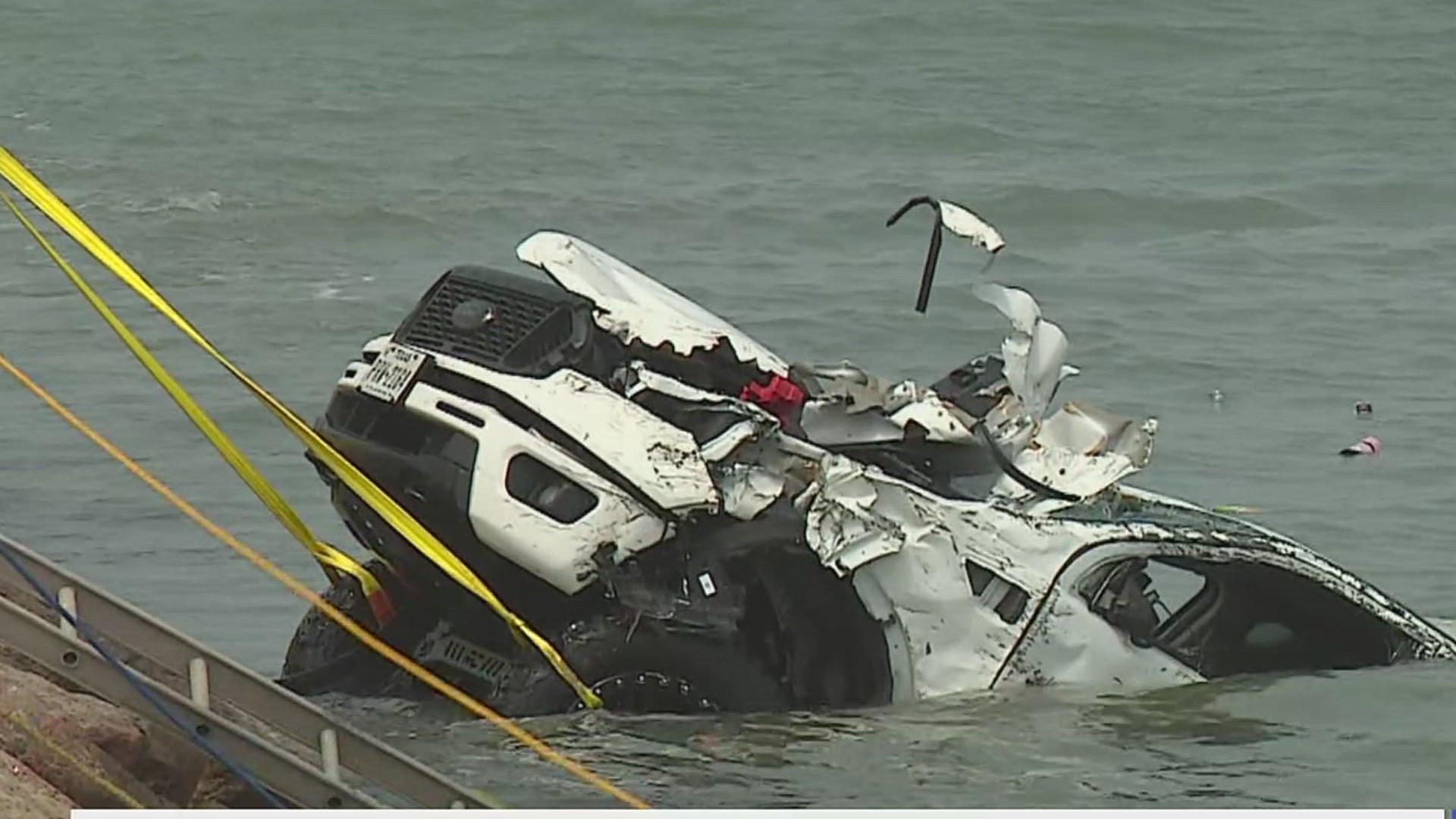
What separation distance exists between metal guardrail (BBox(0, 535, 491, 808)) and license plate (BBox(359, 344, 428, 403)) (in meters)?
1.45

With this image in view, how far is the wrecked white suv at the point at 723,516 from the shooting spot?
7.50 meters

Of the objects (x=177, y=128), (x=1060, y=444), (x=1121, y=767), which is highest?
(x=1060, y=444)

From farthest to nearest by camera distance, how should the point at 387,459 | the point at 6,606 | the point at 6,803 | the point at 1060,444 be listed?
the point at 1060,444
the point at 387,459
the point at 6,606
the point at 6,803

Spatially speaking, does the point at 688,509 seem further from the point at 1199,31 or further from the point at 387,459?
the point at 1199,31

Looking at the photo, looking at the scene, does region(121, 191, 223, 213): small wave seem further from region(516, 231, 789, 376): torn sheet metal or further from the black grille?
the black grille

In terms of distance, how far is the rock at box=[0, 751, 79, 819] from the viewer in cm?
526

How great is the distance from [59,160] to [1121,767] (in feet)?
61.6

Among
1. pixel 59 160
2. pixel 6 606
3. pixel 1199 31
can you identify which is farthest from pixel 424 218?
pixel 6 606

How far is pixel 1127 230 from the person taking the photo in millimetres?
22422

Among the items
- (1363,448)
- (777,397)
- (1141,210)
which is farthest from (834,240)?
(777,397)

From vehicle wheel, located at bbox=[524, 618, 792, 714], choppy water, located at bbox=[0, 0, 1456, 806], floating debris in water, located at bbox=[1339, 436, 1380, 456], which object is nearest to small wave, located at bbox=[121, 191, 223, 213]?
choppy water, located at bbox=[0, 0, 1456, 806]

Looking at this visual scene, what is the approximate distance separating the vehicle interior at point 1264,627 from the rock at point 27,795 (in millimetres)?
4010

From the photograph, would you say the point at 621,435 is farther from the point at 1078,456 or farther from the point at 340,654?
the point at 1078,456

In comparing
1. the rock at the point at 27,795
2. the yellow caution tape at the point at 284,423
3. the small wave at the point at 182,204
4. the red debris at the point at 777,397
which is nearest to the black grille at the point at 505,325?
the yellow caution tape at the point at 284,423
